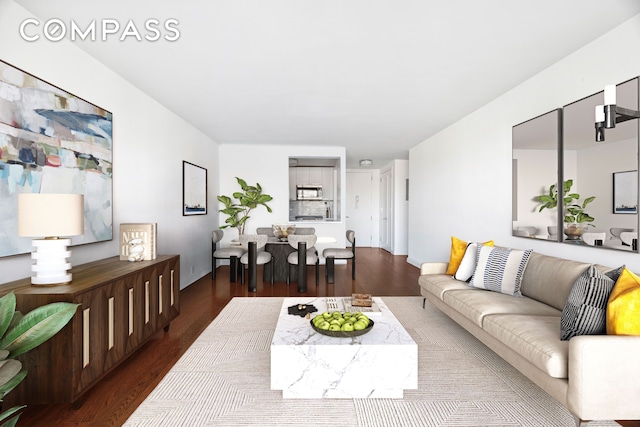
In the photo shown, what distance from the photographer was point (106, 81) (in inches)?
123

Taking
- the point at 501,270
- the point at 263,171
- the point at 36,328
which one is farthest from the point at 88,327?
the point at 263,171

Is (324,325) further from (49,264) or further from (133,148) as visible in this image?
(133,148)

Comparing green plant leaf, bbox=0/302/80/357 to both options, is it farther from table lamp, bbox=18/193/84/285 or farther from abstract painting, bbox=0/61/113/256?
abstract painting, bbox=0/61/113/256

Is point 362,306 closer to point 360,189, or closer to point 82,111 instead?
point 82,111

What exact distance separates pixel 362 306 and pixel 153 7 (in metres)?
2.71

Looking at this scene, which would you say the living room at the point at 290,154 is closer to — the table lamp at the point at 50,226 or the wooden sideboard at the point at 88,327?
the table lamp at the point at 50,226

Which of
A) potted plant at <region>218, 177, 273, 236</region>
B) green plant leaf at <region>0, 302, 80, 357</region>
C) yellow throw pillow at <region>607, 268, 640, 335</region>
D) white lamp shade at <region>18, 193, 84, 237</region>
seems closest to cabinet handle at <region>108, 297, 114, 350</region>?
white lamp shade at <region>18, 193, 84, 237</region>

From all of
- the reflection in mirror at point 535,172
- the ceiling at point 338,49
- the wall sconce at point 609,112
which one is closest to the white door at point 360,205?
the ceiling at point 338,49

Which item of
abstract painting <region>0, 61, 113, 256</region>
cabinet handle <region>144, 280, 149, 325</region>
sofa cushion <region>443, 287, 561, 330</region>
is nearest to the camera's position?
abstract painting <region>0, 61, 113, 256</region>

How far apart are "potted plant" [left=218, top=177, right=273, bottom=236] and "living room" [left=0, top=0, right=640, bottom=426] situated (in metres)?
0.25

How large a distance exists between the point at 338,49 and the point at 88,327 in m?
2.72

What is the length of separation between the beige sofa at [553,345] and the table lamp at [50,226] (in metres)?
2.85

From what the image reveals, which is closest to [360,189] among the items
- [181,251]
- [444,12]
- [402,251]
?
[402,251]

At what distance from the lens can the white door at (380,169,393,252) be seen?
919 cm
